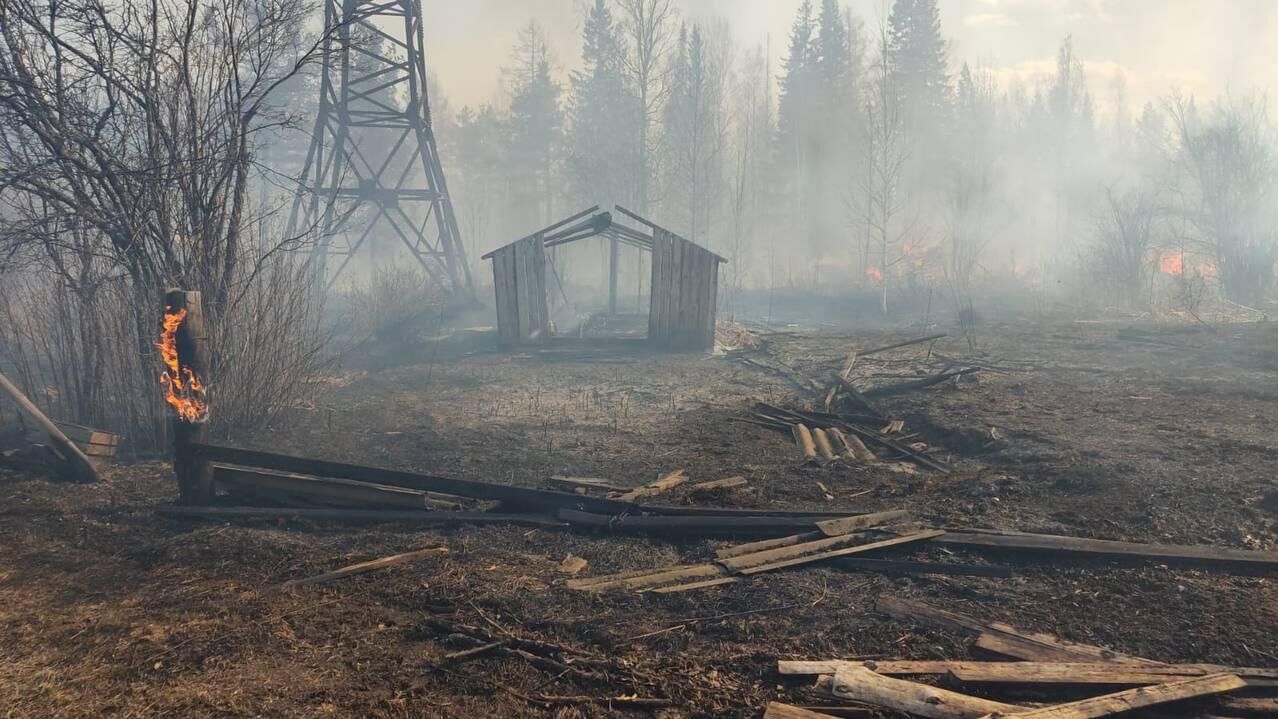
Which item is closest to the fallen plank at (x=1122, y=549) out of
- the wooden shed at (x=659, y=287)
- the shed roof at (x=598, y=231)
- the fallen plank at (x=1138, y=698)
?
the fallen plank at (x=1138, y=698)

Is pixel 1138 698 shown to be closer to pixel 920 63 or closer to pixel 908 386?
pixel 908 386

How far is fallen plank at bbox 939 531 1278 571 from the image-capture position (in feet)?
15.8

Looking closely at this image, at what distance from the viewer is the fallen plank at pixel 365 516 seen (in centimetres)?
609

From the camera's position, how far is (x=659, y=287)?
18250mm

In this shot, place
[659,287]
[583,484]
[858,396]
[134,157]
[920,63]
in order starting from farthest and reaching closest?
[920,63] → [659,287] → [858,396] → [134,157] → [583,484]

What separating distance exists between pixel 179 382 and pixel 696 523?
4.72 m

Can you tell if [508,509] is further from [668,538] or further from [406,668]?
[406,668]

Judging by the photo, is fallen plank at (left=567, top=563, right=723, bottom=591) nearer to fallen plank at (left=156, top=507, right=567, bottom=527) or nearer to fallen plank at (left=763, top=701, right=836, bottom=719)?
fallen plank at (left=156, top=507, right=567, bottom=527)

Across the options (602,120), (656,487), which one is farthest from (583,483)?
(602,120)

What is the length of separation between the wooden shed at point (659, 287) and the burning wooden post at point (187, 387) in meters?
11.5

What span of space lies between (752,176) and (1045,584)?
46985 millimetres

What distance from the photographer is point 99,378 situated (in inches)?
359

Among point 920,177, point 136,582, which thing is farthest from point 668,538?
point 920,177

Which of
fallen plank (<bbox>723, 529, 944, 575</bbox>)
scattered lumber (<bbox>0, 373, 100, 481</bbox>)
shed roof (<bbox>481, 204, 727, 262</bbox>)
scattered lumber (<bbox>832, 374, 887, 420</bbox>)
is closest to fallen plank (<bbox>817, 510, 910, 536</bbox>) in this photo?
fallen plank (<bbox>723, 529, 944, 575</bbox>)
